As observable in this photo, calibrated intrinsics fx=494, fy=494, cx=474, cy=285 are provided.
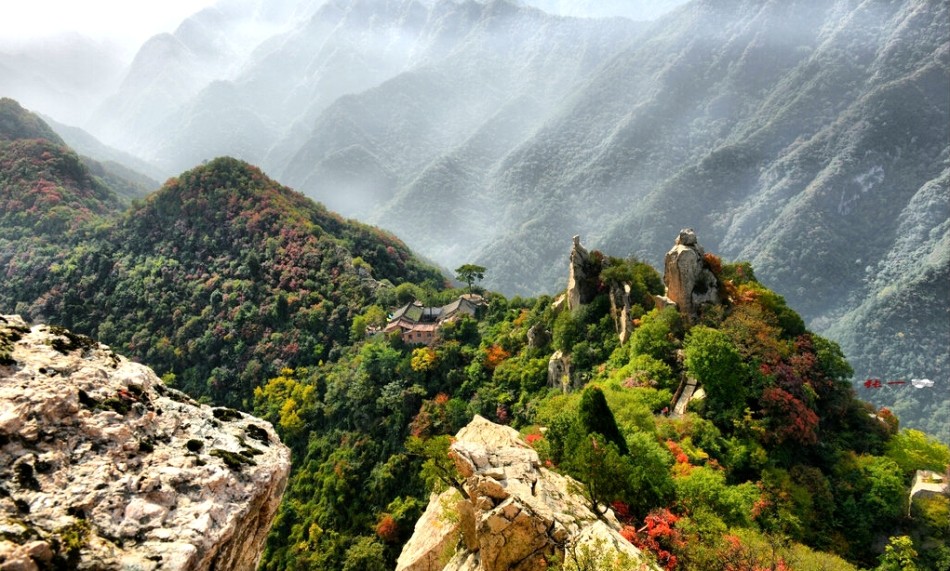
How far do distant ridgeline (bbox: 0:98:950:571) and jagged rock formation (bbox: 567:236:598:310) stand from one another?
122mm

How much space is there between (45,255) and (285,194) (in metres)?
35.9

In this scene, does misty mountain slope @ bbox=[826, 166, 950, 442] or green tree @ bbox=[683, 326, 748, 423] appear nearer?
green tree @ bbox=[683, 326, 748, 423]

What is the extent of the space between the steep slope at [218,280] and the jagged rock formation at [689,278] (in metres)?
38.8

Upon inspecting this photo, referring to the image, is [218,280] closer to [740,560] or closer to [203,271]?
[203,271]

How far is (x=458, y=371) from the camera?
46844 mm

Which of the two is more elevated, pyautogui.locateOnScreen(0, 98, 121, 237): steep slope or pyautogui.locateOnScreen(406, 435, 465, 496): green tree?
pyautogui.locateOnScreen(406, 435, 465, 496): green tree

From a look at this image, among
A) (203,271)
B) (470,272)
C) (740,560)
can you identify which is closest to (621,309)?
(740,560)

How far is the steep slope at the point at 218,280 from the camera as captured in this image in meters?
59.1

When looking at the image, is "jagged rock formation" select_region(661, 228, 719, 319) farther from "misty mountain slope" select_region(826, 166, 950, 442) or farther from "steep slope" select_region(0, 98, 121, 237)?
"steep slope" select_region(0, 98, 121, 237)

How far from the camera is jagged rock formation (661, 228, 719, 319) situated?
30.6 metres

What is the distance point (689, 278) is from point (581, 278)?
32.4 ft

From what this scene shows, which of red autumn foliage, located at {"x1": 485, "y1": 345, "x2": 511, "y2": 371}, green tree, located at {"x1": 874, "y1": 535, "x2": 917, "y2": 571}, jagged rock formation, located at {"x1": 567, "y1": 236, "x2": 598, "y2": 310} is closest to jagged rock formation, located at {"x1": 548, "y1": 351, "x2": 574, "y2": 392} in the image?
jagged rock formation, located at {"x1": 567, "y1": 236, "x2": 598, "y2": 310}

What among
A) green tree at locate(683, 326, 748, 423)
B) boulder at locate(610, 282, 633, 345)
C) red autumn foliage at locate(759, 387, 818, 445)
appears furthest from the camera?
boulder at locate(610, 282, 633, 345)

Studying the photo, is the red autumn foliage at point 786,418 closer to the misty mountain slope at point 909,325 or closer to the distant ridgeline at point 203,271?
the distant ridgeline at point 203,271
